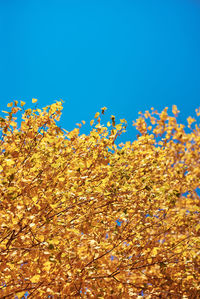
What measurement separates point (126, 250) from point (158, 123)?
7.56m

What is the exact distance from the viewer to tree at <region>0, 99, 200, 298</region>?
3584mm

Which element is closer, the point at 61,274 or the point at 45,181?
the point at 61,274

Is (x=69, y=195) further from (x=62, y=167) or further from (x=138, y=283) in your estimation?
(x=138, y=283)

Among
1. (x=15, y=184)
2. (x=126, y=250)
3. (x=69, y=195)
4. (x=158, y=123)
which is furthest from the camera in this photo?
(x=158, y=123)

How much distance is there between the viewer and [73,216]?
172 inches

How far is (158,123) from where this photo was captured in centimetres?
1170

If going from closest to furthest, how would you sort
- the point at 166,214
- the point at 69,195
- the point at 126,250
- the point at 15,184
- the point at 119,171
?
1. the point at 15,184
2. the point at 69,195
3. the point at 119,171
4. the point at 126,250
5. the point at 166,214

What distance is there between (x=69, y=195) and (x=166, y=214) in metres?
3.11

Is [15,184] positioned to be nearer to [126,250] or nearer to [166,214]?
[126,250]

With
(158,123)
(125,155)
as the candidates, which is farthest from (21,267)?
(158,123)

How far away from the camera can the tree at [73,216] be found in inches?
141

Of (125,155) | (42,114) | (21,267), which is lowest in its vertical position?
(21,267)

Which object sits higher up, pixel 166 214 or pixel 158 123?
pixel 158 123

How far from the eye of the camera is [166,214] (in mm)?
6059
